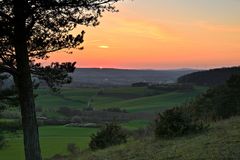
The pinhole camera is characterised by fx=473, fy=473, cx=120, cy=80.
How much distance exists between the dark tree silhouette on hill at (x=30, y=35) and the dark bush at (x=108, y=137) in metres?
8.13

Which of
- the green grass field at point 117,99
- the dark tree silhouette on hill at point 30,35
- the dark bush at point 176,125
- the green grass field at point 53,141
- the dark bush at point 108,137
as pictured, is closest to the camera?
the dark tree silhouette on hill at point 30,35

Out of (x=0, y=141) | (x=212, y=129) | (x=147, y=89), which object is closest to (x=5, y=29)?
(x=212, y=129)

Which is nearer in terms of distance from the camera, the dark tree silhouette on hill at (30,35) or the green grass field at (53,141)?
the dark tree silhouette on hill at (30,35)

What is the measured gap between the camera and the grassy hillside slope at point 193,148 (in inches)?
483

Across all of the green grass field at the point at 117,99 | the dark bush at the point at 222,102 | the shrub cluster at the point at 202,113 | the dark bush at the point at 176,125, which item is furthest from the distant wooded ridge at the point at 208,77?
the dark bush at the point at 176,125

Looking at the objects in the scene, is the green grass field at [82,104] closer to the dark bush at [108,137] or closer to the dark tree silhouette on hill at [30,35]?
the dark bush at [108,137]

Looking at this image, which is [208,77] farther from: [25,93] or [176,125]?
[25,93]

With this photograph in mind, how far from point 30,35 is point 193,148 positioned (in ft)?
18.3

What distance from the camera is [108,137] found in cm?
Answer: 2150

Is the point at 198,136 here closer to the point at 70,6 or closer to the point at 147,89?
the point at 70,6

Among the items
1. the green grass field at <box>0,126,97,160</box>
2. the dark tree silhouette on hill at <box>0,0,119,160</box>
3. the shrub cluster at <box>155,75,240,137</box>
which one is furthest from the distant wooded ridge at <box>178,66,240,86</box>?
the dark tree silhouette on hill at <box>0,0,119,160</box>

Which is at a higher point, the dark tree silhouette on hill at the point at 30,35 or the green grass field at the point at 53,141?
the dark tree silhouette on hill at the point at 30,35

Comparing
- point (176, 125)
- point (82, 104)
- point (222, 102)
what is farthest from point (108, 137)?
point (82, 104)

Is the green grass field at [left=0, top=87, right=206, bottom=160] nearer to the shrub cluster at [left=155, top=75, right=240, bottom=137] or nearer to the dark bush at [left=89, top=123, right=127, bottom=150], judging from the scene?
the shrub cluster at [left=155, top=75, right=240, bottom=137]
